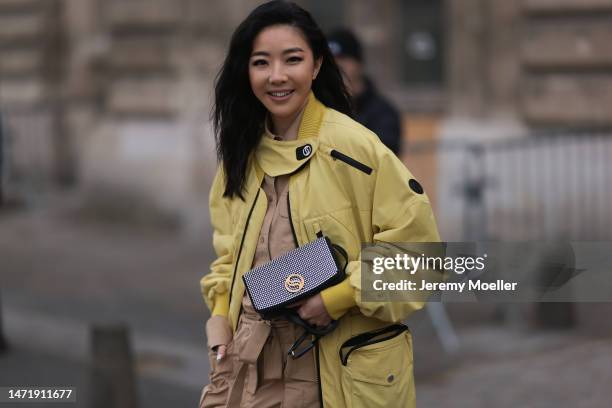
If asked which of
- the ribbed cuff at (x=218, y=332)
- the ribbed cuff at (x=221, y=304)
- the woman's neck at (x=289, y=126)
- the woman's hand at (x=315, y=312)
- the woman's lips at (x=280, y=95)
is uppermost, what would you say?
the woman's lips at (x=280, y=95)

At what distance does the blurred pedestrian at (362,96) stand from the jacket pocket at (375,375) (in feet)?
8.02

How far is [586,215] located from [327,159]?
6210 millimetres

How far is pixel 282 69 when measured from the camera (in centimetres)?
327

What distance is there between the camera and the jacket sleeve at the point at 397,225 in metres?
3.06

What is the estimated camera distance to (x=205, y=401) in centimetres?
343

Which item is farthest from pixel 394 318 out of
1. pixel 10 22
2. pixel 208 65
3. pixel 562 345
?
pixel 10 22

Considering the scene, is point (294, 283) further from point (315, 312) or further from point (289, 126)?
point (289, 126)

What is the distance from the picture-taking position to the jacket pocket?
3.11 metres

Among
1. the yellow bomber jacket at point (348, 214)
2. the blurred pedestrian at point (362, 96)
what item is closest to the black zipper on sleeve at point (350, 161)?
the yellow bomber jacket at point (348, 214)

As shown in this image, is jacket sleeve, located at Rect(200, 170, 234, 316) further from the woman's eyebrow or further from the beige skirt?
the woman's eyebrow

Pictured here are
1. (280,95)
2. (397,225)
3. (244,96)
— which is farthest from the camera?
(244,96)

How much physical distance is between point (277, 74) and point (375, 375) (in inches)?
36.1

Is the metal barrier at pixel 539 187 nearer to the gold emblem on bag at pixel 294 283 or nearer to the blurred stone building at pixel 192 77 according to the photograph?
the blurred stone building at pixel 192 77

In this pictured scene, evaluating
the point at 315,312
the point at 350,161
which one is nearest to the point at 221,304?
the point at 315,312
